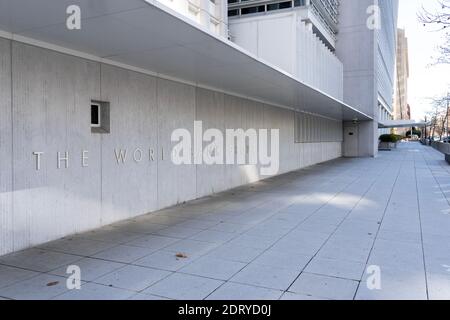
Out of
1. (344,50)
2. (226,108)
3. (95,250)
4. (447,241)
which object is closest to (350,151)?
(344,50)

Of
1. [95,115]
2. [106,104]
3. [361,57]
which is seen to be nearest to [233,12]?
[361,57]

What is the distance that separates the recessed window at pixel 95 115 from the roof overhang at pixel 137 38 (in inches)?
32.2

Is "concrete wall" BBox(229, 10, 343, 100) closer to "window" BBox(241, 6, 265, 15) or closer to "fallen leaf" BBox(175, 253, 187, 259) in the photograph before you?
"window" BBox(241, 6, 265, 15)

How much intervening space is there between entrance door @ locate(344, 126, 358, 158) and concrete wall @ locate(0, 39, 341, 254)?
23.2 m

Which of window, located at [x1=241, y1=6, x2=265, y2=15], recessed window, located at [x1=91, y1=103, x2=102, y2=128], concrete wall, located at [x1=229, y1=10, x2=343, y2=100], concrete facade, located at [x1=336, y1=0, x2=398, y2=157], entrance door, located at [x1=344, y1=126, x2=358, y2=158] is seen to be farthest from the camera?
entrance door, located at [x1=344, y1=126, x2=358, y2=158]

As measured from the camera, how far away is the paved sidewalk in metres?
4.27

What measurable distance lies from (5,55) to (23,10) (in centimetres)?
116

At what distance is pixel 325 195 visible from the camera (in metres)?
11.0

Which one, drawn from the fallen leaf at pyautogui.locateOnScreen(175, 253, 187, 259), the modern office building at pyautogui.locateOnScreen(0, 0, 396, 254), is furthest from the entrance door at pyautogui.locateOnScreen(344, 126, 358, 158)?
the fallen leaf at pyautogui.locateOnScreen(175, 253, 187, 259)

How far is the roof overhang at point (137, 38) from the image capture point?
4.59 metres

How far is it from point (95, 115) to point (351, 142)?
89.1ft

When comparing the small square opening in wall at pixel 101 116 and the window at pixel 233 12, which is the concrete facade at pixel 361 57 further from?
the small square opening in wall at pixel 101 116

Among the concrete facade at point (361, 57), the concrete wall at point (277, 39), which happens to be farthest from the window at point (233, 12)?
the concrete facade at point (361, 57)
